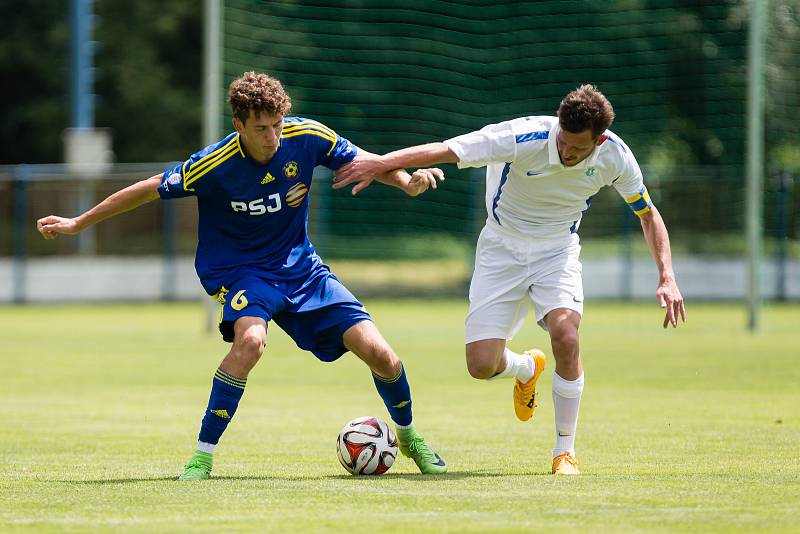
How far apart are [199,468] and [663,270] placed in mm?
2705

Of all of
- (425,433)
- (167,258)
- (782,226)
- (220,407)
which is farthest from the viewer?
(167,258)

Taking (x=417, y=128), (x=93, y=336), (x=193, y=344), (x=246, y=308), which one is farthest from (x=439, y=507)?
(x=417, y=128)

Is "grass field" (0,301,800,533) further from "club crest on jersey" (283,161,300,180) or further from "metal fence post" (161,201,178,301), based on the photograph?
"metal fence post" (161,201,178,301)

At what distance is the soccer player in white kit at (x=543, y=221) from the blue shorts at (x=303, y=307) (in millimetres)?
700

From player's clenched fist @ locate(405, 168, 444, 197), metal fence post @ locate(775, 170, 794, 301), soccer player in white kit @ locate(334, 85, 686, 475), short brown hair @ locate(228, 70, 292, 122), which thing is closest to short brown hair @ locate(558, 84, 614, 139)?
soccer player in white kit @ locate(334, 85, 686, 475)

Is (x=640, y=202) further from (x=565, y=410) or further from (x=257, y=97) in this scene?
(x=257, y=97)

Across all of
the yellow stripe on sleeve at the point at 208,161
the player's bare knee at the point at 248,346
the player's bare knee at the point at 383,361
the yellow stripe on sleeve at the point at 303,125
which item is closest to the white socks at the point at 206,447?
the player's bare knee at the point at 248,346

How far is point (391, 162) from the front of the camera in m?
7.12

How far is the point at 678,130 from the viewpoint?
901 inches

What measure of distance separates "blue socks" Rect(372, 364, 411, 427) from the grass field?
30cm

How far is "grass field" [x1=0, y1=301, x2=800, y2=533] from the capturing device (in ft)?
19.1

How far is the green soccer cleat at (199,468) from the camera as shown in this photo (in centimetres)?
700

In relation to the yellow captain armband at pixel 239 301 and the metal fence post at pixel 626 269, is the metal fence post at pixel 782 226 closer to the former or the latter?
the metal fence post at pixel 626 269

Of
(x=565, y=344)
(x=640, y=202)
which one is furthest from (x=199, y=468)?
(x=640, y=202)
